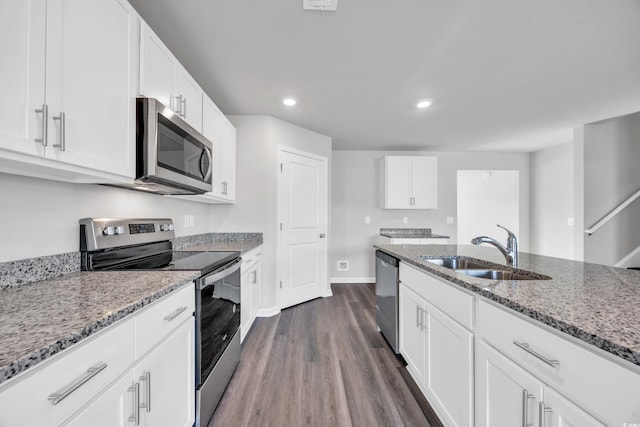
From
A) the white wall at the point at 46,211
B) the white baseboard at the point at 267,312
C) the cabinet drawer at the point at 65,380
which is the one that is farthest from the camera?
the white baseboard at the point at 267,312

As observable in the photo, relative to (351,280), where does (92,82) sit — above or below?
above

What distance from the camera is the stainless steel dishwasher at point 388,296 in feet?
6.64

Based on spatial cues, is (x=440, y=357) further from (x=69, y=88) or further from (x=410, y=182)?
(x=410, y=182)

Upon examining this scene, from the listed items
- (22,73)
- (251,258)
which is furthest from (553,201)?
(22,73)

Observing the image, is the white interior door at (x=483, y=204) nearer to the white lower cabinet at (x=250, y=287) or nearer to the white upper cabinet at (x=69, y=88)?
the white lower cabinet at (x=250, y=287)

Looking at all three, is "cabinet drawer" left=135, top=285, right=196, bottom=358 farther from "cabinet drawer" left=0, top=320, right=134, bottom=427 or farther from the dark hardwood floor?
the dark hardwood floor

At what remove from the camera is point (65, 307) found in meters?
0.75

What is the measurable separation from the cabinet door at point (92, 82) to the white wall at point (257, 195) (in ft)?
5.77

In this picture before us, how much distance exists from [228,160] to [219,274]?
4.87 ft

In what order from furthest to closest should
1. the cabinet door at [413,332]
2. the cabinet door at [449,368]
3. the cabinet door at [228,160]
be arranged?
the cabinet door at [228,160] < the cabinet door at [413,332] < the cabinet door at [449,368]

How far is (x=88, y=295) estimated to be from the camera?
0.87 meters

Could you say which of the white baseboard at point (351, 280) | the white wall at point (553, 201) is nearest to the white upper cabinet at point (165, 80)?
the white baseboard at point (351, 280)

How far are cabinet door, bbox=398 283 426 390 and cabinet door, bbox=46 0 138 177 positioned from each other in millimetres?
1792

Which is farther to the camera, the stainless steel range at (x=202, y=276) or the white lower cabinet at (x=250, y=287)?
the white lower cabinet at (x=250, y=287)
